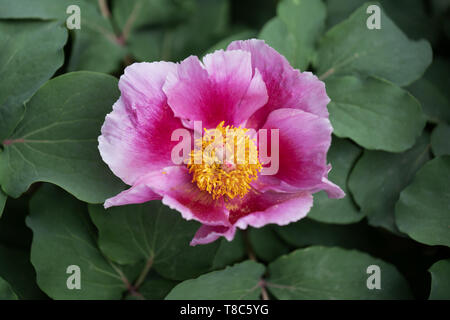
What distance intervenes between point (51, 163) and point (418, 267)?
0.97 metres

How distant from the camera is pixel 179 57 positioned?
55.7 inches

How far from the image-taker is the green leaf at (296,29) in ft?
3.91

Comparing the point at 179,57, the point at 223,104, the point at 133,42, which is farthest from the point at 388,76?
the point at 133,42

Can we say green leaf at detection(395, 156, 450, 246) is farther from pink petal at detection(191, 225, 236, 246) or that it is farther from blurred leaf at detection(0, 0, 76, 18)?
blurred leaf at detection(0, 0, 76, 18)

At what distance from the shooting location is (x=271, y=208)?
3.10 feet

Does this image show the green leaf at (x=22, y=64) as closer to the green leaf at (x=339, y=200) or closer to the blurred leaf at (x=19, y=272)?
the blurred leaf at (x=19, y=272)

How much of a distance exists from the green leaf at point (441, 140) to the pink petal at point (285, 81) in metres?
0.42

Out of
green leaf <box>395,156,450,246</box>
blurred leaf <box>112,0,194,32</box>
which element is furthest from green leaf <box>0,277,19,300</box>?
green leaf <box>395,156,450,246</box>

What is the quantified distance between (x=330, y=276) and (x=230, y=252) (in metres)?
0.26

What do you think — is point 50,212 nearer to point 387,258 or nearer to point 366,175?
point 366,175

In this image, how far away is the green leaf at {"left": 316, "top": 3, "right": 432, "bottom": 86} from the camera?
1210 mm

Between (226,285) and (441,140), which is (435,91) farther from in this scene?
(226,285)

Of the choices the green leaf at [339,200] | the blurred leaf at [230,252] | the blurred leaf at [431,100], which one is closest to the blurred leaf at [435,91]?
the blurred leaf at [431,100]

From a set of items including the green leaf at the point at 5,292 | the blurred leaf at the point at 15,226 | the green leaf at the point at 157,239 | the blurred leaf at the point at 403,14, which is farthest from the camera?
the blurred leaf at the point at 403,14
